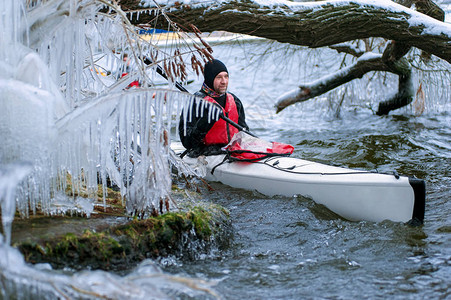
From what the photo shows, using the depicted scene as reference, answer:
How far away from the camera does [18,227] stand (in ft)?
9.95

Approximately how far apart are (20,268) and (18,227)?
544 mm

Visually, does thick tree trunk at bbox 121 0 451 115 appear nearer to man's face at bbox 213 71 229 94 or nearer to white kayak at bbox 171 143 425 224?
man's face at bbox 213 71 229 94

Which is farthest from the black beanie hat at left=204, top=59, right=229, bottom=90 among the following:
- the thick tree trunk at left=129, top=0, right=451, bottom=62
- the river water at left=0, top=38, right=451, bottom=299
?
the river water at left=0, top=38, right=451, bottom=299

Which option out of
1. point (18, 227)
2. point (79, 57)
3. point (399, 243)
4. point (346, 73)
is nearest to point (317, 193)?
point (399, 243)

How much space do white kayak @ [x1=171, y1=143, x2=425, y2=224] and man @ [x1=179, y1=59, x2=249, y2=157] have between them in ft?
1.24

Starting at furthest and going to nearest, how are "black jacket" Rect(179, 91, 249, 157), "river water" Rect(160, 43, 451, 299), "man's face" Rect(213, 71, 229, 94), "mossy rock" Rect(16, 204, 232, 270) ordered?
1. "man's face" Rect(213, 71, 229, 94)
2. "black jacket" Rect(179, 91, 249, 157)
3. "river water" Rect(160, 43, 451, 299)
4. "mossy rock" Rect(16, 204, 232, 270)

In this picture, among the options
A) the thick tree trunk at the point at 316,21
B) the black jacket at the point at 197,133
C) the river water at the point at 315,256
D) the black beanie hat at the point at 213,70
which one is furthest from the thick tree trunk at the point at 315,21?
the river water at the point at 315,256

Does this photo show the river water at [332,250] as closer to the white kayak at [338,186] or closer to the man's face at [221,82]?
the white kayak at [338,186]

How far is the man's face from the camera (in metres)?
6.07

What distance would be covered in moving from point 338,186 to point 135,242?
2.22m

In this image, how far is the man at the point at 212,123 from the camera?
6000mm

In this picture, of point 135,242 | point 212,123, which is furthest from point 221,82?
point 135,242

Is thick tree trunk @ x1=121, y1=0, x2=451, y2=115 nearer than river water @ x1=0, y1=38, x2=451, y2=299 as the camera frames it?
No

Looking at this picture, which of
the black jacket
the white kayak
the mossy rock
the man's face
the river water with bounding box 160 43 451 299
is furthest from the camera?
the man's face
